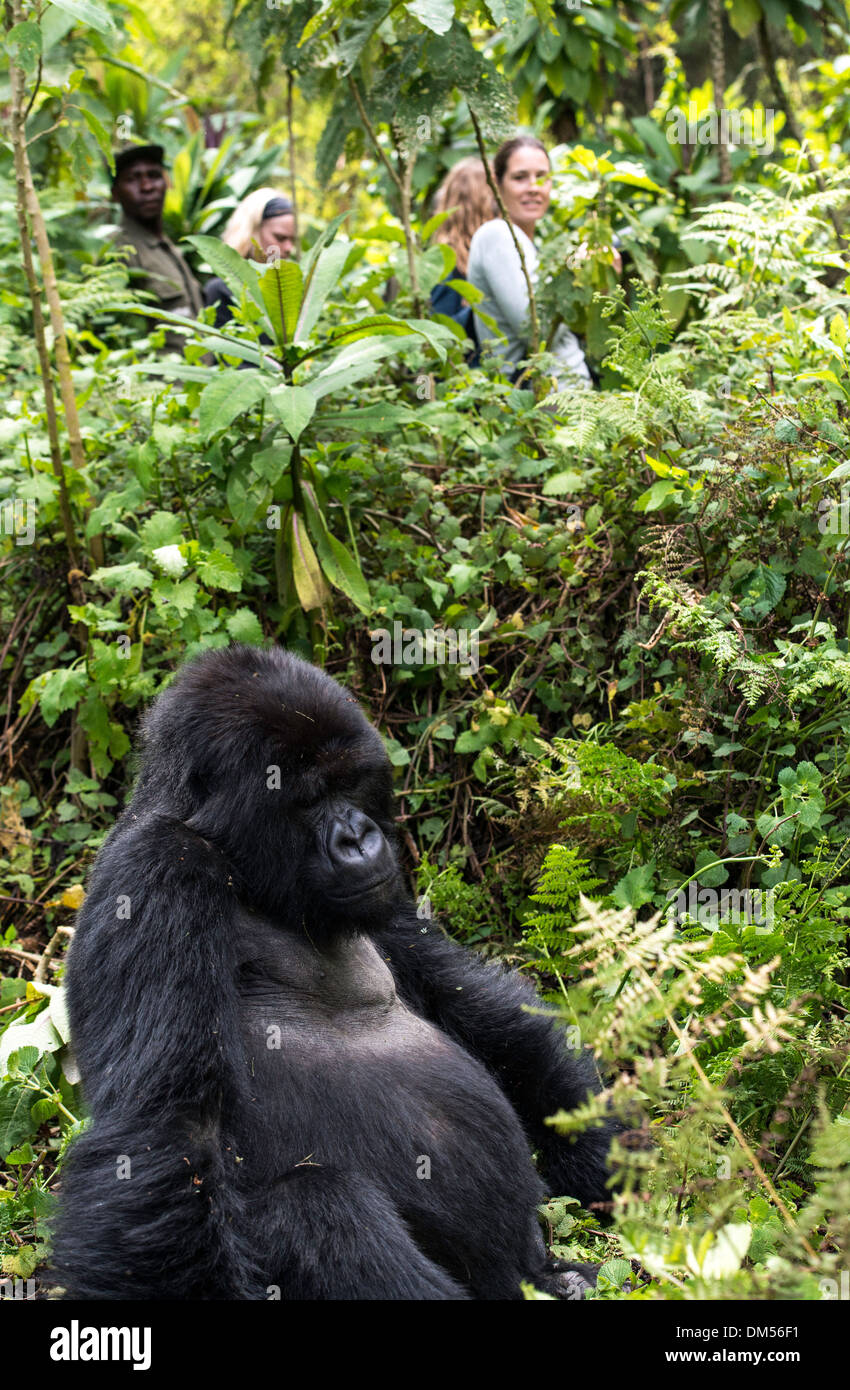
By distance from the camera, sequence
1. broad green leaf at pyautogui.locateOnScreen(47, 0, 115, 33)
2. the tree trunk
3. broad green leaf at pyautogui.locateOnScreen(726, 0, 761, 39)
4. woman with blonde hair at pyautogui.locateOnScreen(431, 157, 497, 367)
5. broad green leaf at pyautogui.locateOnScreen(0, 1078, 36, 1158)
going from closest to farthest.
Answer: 1. broad green leaf at pyautogui.locateOnScreen(0, 1078, 36, 1158)
2. broad green leaf at pyautogui.locateOnScreen(47, 0, 115, 33)
3. woman with blonde hair at pyautogui.locateOnScreen(431, 157, 497, 367)
4. the tree trunk
5. broad green leaf at pyautogui.locateOnScreen(726, 0, 761, 39)

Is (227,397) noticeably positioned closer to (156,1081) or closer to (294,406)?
(294,406)

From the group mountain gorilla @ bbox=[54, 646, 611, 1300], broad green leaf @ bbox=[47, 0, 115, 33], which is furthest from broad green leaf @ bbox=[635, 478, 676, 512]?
broad green leaf @ bbox=[47, 0, 115, 33]

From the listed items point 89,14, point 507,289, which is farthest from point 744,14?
point 89,14

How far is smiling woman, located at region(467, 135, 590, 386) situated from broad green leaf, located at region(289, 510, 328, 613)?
1562 millimetres

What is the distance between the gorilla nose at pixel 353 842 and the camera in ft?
8.68

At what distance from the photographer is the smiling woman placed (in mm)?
5871

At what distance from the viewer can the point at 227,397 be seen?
4.25 metres

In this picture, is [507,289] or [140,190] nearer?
[507,289]

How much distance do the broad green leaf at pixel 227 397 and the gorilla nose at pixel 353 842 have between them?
1914 mm

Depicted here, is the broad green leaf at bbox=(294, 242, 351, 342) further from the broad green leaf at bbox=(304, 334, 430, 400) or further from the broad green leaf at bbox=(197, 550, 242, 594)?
the broad green leaf at bbox=(197, 550, 242, 594)

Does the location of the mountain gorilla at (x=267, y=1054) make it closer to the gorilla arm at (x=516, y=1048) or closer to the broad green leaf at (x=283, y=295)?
the gorilla arm at (x=516, y=1048)

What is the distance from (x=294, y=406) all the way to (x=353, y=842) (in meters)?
1.92
